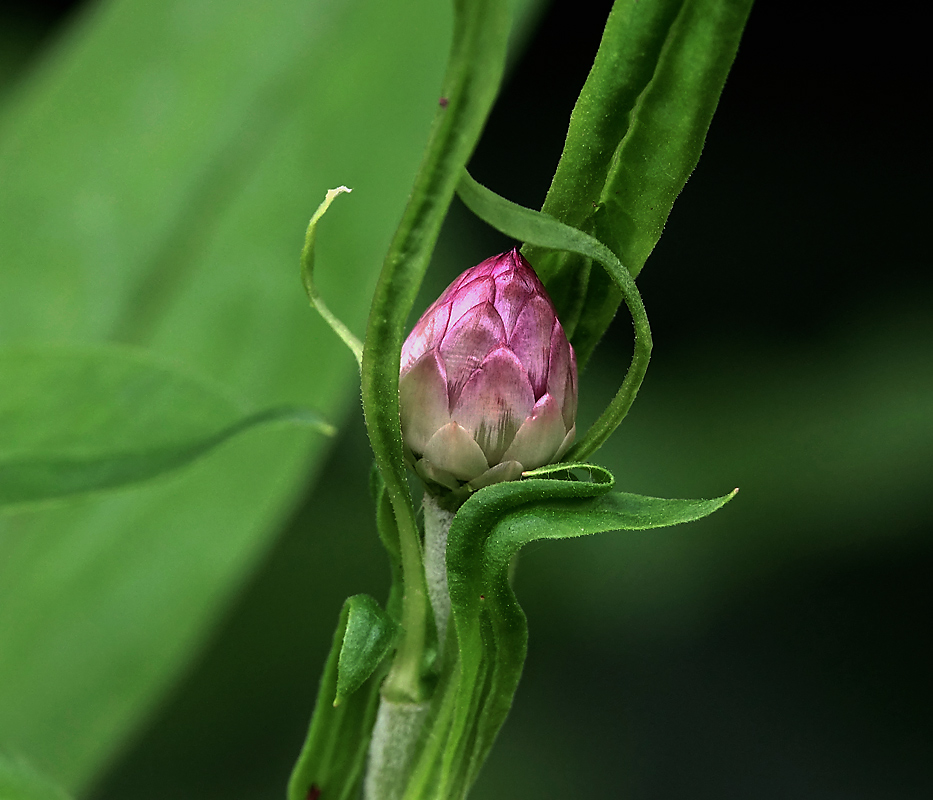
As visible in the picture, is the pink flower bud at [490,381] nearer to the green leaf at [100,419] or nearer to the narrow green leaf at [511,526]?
the narrow green leaf at [511,526]

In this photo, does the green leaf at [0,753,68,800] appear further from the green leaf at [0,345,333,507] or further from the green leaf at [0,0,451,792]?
the green leaf at [0,0,451,792]

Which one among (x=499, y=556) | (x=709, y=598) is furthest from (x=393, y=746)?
(x=709, y=598)

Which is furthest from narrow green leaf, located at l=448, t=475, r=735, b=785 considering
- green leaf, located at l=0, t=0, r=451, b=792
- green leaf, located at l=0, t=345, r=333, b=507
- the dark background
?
the dark background

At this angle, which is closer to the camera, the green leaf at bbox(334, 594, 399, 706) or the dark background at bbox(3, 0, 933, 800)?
the green leaf at bbox(334, 594, 399, 706)

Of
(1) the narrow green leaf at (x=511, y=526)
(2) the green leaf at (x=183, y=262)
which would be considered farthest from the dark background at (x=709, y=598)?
(1) the narrow green leaf at (x=511, y=526)

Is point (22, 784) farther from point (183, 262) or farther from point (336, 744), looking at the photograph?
point (183, 262)
